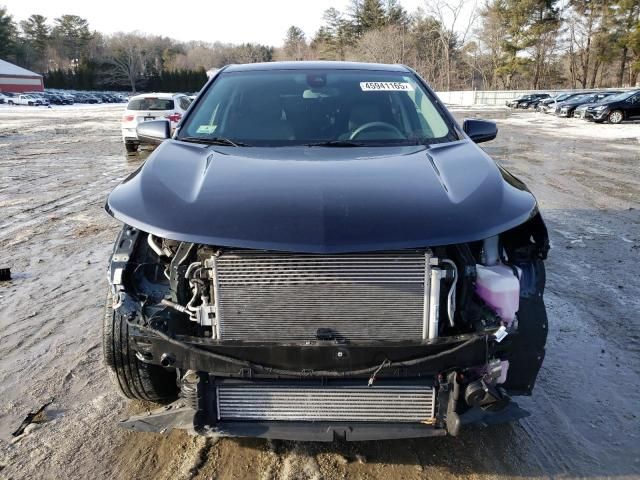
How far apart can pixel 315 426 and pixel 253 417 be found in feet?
0.88

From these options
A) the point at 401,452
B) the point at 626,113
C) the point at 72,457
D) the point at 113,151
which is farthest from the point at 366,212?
the point at 626,113

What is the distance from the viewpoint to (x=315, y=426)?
2195 mm

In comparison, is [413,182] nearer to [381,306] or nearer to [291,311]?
[381,306]

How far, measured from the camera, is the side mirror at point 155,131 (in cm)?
369

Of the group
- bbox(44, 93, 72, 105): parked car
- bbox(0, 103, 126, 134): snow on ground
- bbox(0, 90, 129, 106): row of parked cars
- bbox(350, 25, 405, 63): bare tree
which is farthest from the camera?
bbox(350, 25, 405, 63): bare tree

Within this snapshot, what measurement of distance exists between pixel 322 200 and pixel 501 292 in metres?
0.83

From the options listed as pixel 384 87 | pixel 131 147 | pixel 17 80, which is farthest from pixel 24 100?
pixel 384 87

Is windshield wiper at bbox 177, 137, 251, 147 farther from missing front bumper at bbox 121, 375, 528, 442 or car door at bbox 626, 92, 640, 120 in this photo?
car door at bbox 626, 92, 640, 120

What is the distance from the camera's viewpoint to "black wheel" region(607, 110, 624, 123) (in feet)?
77.2

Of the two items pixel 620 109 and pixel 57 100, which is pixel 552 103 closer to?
pixel 620 109

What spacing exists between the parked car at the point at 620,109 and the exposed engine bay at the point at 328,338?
82.3 feet

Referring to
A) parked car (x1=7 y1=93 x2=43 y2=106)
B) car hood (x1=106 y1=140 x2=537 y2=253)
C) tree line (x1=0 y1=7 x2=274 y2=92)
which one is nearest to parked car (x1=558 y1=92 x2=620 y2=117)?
car hood (x1=106 y1=140 x2=537 y2=253)

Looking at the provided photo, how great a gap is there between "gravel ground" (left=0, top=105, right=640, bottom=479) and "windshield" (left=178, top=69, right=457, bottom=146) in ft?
5.27

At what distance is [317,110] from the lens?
340 cm
